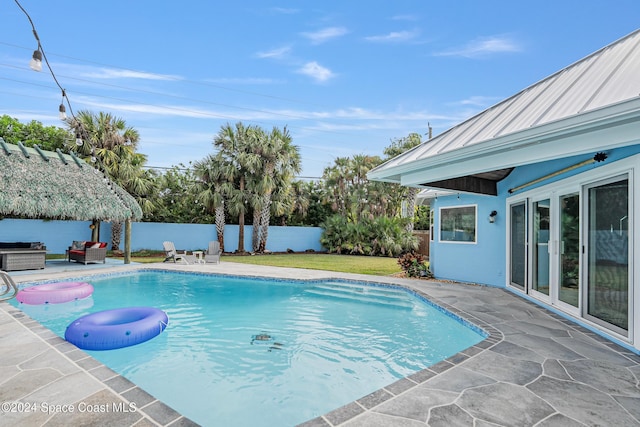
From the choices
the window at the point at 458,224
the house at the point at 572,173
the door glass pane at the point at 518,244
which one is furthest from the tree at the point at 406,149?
the house at the point at 572,173

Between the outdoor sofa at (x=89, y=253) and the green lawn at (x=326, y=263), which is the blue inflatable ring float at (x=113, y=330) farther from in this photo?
the outdoor sofa at (x=89, y=253)

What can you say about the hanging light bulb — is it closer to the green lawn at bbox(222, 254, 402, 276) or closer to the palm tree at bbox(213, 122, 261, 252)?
the green lawn at bbox(222, 254, 402, 276)

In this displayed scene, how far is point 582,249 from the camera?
522cm

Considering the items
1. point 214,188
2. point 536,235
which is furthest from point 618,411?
point 214,188

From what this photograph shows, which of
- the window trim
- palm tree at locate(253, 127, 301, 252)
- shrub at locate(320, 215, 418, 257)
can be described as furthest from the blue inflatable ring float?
shrub at locate(320, 215, 418, 257)

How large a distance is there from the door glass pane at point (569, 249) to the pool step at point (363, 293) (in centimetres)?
294

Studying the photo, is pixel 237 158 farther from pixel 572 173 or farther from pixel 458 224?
pixel 572 173

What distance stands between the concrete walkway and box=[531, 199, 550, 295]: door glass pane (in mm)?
2156

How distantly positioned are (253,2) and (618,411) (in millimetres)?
14621

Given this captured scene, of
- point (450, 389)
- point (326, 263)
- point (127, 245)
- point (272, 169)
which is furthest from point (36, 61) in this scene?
point (272, 169)

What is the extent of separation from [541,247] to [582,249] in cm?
184

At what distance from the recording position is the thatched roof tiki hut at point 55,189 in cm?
1110

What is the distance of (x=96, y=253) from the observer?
1288cm

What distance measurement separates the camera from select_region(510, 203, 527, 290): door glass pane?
7.80m
